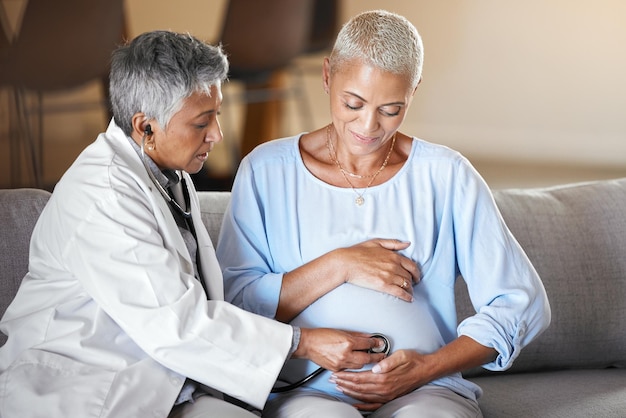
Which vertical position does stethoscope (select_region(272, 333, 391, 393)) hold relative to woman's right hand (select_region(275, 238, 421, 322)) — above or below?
below

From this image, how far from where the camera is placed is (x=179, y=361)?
176 cm

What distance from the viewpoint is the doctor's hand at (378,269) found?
1968mm

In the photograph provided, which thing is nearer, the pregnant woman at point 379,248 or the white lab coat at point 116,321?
the white lab coat at point 116,321

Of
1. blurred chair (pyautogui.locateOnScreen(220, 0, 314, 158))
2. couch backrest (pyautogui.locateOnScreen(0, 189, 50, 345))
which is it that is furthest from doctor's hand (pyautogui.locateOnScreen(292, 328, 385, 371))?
blurred chair (pyautogui.locateOnScreen(220, 0, 314, 158))

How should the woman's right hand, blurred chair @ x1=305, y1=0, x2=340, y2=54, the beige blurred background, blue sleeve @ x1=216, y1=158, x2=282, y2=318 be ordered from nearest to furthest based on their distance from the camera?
1. the woman's right hand
2. blue sleeve @ x1=216, y1=158, x2=282, y2=318
3. blurred chair @ x1=305, y1=0, x2=340, y2=54
4. the beige blurred background

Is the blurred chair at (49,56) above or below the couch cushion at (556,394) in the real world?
above

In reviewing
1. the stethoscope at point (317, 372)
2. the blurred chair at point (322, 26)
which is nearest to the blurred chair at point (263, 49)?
the blurred chair at point (322, 26)

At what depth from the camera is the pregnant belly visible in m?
1.97

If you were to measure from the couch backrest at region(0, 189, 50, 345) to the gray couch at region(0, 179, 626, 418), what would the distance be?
47 cm

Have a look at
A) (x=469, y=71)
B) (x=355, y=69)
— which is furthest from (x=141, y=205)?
(x=469, y=71)

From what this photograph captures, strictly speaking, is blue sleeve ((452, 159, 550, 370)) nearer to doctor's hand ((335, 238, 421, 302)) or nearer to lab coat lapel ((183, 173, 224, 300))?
doctor's hand ((335, 238, 421, 302))

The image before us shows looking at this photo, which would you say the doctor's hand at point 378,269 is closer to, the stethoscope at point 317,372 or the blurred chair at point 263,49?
the stethoscope at point 317,372

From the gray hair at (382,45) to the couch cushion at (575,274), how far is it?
0.79 meters

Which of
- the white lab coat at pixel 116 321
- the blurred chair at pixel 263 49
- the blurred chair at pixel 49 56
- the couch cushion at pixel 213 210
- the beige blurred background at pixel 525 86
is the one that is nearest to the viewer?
the white lab coat at pixel 116 321
